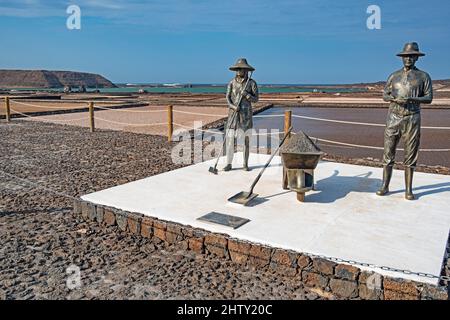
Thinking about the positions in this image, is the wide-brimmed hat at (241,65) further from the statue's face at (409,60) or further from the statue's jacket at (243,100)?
the statue's face at (409,60)

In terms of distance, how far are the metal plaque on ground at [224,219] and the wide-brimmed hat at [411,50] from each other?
2744 mm

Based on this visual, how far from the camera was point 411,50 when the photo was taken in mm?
4516

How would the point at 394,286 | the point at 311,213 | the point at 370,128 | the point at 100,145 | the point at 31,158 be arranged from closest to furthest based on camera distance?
the point at 394,286 < the point at 311,213 < the point at 31,158 < the point at 100,145 < the point at 370,128

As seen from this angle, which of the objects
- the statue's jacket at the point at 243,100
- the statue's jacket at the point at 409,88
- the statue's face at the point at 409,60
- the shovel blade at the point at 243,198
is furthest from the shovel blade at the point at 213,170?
the statue's face at the point at 409,60

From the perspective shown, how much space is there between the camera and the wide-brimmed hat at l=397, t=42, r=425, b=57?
448 cm

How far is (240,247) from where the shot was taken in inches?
144

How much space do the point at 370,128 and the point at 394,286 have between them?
1197cm

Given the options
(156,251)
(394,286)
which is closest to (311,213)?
(394,286)

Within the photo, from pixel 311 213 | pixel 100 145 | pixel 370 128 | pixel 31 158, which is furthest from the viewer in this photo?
pixel 370 128

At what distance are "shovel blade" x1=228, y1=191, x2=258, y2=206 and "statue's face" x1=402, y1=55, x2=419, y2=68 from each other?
96.0 inches

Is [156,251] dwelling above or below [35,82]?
below

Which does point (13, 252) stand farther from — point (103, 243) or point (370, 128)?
point (370, 128)

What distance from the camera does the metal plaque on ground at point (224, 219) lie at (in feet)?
13.1

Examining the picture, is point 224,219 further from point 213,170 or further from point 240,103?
point 240,103
